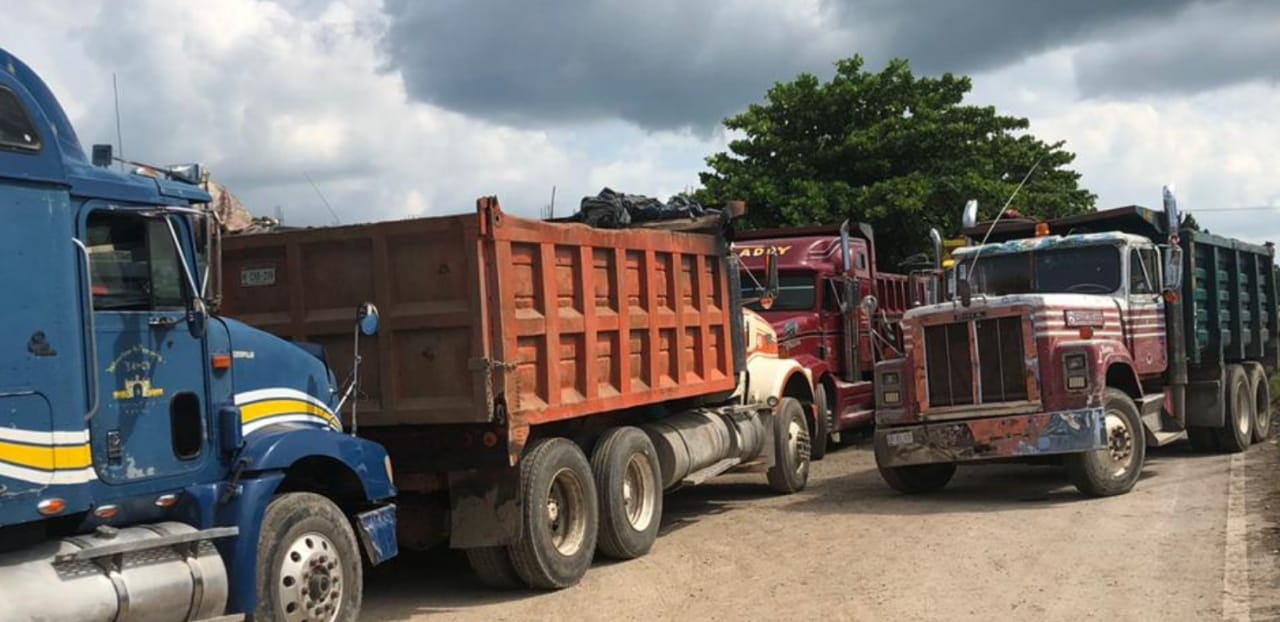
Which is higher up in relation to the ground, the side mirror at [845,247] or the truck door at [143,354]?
the side mirror at [845,247]

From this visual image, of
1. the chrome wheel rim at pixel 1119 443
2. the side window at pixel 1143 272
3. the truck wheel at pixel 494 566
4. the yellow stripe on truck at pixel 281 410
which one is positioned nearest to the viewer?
the yellow stripe on truck at pixel 281 410

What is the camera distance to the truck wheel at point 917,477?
1136 cm

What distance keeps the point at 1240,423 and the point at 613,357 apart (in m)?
8.87

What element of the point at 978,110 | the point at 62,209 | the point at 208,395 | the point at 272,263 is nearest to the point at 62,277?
the point at 62,209

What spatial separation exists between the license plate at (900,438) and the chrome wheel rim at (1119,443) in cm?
175

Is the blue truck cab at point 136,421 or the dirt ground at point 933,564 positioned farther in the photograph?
the dirt ground at point 933,564

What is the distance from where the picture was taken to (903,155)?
77.8 feet

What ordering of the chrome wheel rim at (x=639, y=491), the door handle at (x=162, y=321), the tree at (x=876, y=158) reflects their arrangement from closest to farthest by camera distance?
the door handle at (x=162, y=321), the chrome wheel rim at (x=639, y=491), the tree at (x=876, y=158)

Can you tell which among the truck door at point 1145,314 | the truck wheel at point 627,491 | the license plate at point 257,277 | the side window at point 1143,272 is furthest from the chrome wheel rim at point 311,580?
the side window at point 1143,272

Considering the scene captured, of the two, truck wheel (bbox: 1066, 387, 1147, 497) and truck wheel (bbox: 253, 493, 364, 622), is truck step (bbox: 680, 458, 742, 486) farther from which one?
truck wheel (bbox: 253, 493, 364, 622)

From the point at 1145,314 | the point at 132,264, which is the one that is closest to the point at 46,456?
the point at 132,264

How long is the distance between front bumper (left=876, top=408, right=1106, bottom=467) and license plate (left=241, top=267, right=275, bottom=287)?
5840 mm

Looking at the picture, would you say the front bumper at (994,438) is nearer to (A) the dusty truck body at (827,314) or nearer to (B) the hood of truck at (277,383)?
(A) the dusty truck body at (827,314)

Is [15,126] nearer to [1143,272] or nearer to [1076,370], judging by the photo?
[1076,370]
